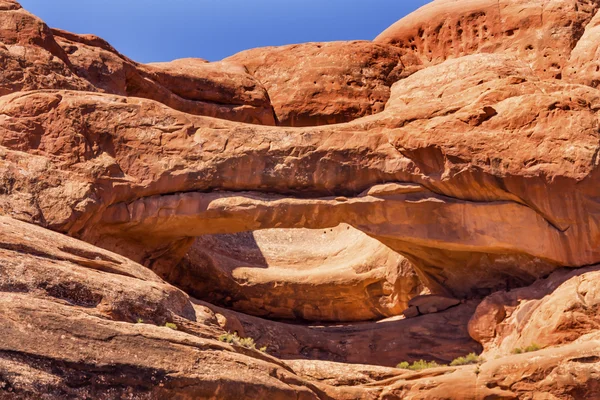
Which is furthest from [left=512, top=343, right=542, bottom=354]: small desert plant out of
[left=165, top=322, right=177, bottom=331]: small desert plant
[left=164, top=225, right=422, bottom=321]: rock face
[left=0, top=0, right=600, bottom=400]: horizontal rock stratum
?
[left=164, top=225, right=422, bottom=321]: rock face

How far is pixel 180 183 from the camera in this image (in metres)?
21.0

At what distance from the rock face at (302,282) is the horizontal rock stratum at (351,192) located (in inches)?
3.2

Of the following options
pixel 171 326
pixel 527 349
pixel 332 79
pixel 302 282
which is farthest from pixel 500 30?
pixel 171 326

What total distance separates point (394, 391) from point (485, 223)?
5865mm

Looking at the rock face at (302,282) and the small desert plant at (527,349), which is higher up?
the rock face at (302,282)

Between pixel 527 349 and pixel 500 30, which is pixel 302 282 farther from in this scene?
pixel 527 349

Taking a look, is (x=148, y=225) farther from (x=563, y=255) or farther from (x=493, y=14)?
(x=493, y=14)

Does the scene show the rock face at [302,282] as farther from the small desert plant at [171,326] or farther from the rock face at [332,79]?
the small desert plant at [171,326]

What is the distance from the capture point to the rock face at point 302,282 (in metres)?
26.3

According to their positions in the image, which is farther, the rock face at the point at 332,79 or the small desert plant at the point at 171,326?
the rock face at the point at 332,79

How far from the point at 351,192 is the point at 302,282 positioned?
736cm

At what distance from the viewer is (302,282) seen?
28031 mm

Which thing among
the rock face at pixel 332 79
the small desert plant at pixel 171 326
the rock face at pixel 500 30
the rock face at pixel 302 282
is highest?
the rock face at pixel 500 30

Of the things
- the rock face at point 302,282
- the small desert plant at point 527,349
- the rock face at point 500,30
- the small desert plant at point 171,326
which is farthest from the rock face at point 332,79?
the small desert plant at point 171,326
